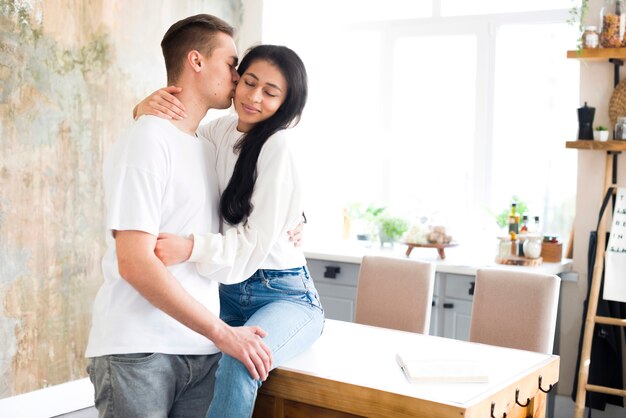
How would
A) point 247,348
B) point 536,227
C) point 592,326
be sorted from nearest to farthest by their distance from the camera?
1. point 247,348
2. point 592,326
3. point 536,227

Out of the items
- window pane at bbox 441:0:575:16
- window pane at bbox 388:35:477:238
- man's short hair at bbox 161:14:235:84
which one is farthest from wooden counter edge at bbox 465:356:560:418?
window pane at bbox 441:0:575:16

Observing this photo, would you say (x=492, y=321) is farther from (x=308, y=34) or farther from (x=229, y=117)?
(x=308, y=34)

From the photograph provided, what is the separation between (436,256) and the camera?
4.27 metres

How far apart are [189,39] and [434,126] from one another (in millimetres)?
3051

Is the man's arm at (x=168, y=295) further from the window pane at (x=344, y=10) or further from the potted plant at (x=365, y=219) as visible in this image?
the window pane at (x=344, y=10)

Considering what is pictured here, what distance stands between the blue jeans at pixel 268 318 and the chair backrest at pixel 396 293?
0.92 metres

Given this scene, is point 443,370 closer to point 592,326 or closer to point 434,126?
point 592,326

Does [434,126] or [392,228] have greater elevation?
[434,126]

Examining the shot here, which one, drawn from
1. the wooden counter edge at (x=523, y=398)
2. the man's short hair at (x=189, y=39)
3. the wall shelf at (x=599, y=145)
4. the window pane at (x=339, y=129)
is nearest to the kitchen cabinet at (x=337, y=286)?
the window pane at (x=339, y=129)

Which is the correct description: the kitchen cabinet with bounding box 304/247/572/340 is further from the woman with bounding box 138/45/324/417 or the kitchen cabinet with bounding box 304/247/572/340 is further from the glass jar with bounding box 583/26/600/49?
the woman with bounding box 138/45/324/417

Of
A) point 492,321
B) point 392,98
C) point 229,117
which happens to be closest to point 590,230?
point 492,321

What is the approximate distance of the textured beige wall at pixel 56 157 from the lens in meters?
3.57

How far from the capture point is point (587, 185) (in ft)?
13.1

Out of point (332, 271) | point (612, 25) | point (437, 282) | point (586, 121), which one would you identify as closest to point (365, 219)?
point (332, 271)
